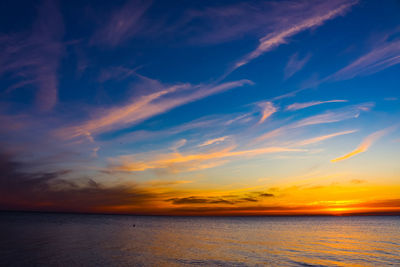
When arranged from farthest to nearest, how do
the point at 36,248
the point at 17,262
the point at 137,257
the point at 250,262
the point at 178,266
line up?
the point at 36,248 → the point at 137,257 → the point at 250,262 → the point at 178,266 → the point at 17,262

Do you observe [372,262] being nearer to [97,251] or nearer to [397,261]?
[397,261]

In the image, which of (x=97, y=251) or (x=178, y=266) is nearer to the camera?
(x=178, y=266)

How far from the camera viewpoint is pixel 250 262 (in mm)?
33031

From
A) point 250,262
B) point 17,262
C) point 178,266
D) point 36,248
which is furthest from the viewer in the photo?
point 36,248

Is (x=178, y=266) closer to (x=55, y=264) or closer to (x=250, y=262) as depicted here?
(x=250, y=262)

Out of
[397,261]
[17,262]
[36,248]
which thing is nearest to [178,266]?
[17,262]

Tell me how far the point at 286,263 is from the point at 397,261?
44.5 feet

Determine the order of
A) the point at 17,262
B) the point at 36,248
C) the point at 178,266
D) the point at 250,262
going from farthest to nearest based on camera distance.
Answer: the point at 36,248 → the point at 250,262 → the point at 178,266 → the point at 17,262

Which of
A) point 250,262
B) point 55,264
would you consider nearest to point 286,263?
point 250,262

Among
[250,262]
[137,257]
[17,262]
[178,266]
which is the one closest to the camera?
[17,262]

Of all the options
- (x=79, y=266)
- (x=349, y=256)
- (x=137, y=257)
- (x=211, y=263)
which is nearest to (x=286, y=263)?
(x=211, y=263)

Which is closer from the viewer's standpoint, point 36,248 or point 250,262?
point 250,262

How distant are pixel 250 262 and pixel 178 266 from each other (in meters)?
8.60

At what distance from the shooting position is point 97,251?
1532 inches
